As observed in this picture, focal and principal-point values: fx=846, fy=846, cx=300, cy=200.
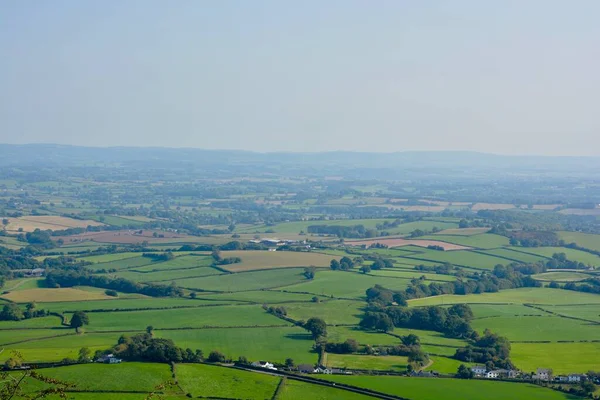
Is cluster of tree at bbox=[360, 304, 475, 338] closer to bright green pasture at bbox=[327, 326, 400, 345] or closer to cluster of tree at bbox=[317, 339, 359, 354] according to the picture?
bright green pasture at bbox=[327, 326, 400, 345]

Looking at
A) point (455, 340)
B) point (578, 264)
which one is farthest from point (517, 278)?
point (455, 340)

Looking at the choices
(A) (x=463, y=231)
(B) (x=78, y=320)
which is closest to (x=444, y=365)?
(B) (x=78, y=320)

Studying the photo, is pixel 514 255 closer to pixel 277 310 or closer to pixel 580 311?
pixel 580 311

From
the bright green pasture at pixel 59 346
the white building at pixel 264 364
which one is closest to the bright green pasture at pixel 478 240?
the bright green pasture at pixel 59 346

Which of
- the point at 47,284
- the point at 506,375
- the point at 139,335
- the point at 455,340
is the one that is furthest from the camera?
the point at 47,284

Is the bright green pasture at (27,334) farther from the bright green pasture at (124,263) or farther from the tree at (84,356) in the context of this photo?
the bright green pasture at (124,263)

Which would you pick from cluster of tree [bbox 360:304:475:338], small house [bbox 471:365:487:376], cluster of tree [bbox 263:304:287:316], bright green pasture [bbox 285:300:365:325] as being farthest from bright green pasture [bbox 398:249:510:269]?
small house [bbox 471:365:487:376]

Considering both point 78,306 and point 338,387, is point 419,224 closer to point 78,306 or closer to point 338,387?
point 78,306

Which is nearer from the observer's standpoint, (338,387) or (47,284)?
(338,387)
